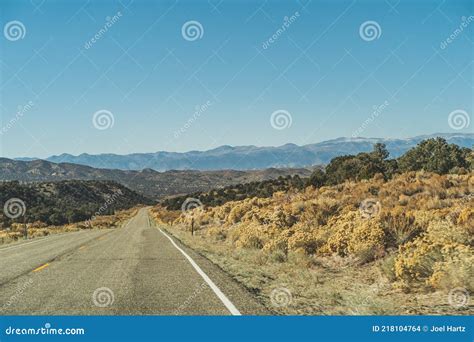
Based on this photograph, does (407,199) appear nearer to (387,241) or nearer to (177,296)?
(387,241)

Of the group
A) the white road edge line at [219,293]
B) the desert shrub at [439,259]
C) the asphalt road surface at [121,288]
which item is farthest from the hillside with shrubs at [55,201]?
the desert shrub at [439,259]

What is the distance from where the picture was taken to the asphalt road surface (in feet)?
25.9

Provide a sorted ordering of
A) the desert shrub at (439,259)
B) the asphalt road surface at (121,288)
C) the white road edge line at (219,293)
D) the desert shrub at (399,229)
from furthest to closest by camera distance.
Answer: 1. the desert shrub at (399,229)
2. the desert shrub at (439,259)
3. the asphalt road surface at (121,288)
4. the white road edge line at (219,293)

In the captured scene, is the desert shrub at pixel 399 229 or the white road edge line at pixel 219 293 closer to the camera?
the white road edge line at pixel 219 293

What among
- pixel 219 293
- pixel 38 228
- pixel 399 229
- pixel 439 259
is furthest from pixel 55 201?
pixel 439 259

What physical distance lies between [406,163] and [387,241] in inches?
1164

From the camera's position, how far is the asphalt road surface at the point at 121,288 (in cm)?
790

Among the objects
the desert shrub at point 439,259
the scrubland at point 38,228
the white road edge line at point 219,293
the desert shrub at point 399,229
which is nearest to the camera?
the white road edge line at point 219,293

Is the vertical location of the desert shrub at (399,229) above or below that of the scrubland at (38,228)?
above

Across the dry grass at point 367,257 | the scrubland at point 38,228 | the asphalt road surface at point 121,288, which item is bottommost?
the scrubland at point 38,228

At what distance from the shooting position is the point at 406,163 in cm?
4072

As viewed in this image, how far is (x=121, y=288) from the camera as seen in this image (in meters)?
9.73

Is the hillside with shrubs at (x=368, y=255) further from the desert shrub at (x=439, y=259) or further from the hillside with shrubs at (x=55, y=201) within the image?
the hillside with shrubs at (x=55, y=201)

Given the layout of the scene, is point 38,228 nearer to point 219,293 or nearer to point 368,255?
point 368,255
